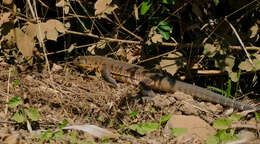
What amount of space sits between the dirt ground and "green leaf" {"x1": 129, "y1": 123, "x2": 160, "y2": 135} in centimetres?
7

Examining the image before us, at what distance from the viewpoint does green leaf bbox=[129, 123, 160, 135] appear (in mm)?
4852

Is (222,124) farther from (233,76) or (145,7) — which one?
(145,7)

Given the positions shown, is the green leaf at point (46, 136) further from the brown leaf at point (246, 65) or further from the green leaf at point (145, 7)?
the brown leaf at point (246, 65)

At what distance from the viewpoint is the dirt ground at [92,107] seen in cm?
482

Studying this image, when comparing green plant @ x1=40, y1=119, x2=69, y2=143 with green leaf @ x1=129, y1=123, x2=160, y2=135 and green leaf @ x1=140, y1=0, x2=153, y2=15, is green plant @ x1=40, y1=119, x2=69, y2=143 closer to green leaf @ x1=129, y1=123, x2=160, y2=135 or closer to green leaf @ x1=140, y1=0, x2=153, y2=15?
green leaf @ x1=129, y1=123, x2=160, y2=135

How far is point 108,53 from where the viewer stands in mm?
7090

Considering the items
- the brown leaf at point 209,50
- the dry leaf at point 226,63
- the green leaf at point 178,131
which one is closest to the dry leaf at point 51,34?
the green leaf at point 178,131

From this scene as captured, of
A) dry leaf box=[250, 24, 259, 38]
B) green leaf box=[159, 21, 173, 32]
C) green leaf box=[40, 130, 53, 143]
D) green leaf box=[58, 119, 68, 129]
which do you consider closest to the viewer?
green leaf box=[40, 130, 53, 143]

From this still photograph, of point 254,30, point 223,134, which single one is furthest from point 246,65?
point 223,134

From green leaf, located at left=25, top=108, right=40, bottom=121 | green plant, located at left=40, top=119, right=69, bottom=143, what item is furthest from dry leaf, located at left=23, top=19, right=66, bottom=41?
green plant, located at left=40, top=119, right=69, bottom=143

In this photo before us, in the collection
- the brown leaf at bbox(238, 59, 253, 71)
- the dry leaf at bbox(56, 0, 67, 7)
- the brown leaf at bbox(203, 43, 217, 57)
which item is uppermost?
the dry leaf at bbox(56, 0, 67, 7)

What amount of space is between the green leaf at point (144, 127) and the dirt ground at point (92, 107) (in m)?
0.07

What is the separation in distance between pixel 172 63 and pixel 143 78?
2.61 ft

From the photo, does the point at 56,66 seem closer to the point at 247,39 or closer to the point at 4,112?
the point at 4,112
